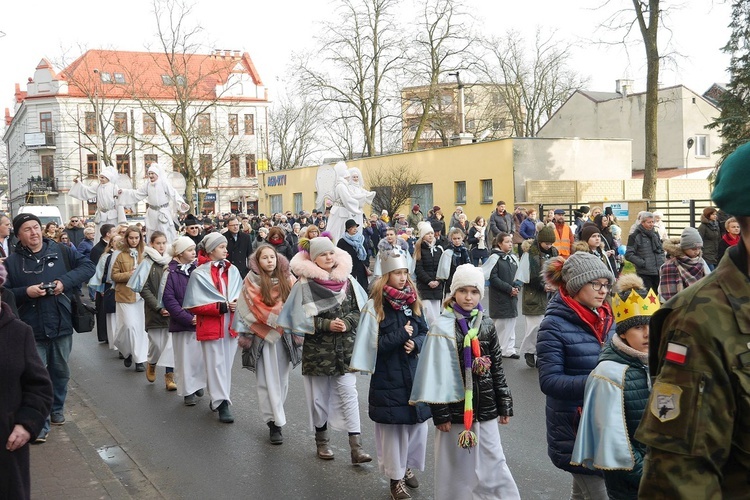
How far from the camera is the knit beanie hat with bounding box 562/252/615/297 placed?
4754mm

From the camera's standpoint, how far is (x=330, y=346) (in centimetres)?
720

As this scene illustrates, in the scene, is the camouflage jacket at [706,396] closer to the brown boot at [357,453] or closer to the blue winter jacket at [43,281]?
the brown boot at [357,453]

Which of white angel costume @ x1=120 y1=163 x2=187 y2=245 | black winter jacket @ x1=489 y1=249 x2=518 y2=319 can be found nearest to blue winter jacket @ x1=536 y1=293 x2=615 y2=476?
black winter jacket @ x1=489 y1=249 x2=518 y2=319

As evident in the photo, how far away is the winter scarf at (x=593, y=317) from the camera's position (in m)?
4.79

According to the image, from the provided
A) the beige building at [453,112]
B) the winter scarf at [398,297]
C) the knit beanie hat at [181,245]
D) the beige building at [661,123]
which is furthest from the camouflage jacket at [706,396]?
the beige building at [661,123]

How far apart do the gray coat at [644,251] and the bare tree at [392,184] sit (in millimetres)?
23501

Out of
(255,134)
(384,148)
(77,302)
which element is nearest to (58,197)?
(255,134)

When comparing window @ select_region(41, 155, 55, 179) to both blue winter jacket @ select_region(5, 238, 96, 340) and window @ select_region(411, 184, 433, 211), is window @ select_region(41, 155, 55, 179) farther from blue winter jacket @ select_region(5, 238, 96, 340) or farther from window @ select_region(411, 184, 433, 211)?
blue winter jacket @ select_region(5, 238, 96, 340)

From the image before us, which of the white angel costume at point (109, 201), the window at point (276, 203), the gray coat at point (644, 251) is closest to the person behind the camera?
the gray coat at point (644, 251)

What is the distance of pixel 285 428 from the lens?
8414mm

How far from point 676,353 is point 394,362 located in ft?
13.8

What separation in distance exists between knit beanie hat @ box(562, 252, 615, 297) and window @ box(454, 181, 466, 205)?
34.1m

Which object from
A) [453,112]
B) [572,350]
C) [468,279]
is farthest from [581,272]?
[453,112]

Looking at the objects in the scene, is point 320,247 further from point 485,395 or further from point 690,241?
point 690,241
